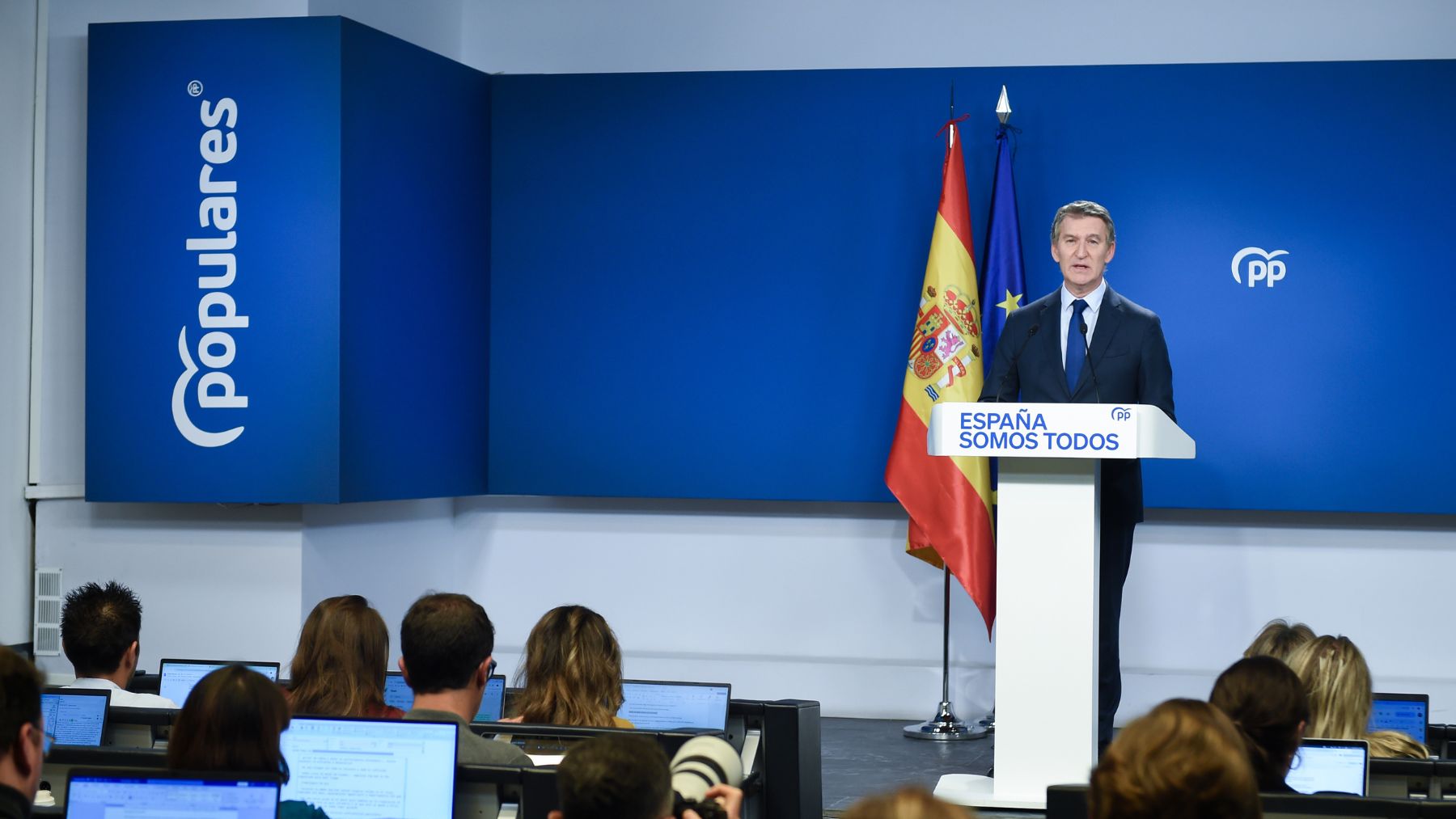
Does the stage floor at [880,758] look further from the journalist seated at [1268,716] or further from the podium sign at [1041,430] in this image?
the journalist seated at [1268,716]

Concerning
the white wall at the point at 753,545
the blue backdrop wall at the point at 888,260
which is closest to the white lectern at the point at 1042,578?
the blue backdrop wall at the point at 888,260

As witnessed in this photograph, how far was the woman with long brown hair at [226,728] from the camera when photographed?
2.37 meters

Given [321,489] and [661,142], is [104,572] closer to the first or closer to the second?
[321,489]

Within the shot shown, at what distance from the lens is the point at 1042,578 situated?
4078 mm

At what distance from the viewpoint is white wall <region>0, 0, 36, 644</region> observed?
6445 mm

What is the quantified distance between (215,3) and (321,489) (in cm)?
215

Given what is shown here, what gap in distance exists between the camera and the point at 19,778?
82.7 inches

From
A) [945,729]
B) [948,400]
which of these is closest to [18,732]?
[948,400]

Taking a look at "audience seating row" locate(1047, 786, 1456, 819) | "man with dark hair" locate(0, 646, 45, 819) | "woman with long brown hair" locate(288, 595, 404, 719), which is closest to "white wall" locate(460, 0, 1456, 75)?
"woman with long brown hair" locate(288, 595, 404, 719)

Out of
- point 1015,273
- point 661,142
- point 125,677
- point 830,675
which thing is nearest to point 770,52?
point 661,142

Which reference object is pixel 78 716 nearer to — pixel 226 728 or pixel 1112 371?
pixel 226 728

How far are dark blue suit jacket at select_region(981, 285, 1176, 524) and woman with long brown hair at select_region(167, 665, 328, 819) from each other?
113 inches

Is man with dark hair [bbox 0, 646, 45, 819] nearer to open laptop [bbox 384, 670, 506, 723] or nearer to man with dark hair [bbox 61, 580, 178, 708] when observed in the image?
man with dark hair [bbox 61, 580, 178, 708]

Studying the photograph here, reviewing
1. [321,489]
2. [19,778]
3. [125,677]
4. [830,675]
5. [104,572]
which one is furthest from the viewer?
[830,675]
